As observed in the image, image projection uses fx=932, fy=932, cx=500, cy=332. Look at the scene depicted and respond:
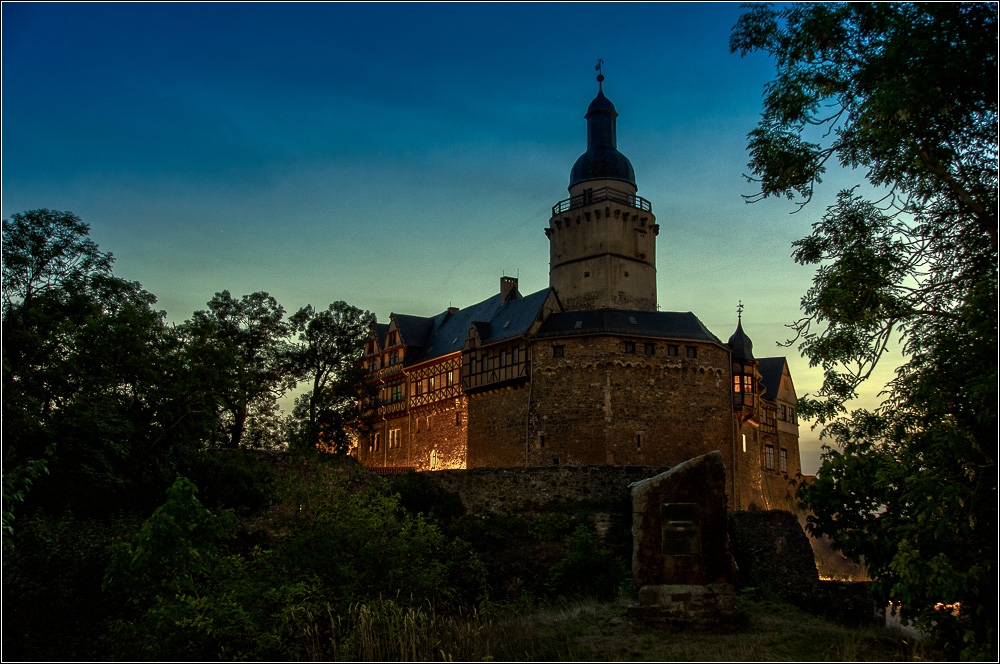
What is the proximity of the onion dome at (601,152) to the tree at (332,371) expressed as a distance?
41.6 feet

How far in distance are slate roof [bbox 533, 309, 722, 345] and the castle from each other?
8 cm

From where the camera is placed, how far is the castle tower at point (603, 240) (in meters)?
41.6

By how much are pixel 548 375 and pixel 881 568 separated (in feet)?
79.7

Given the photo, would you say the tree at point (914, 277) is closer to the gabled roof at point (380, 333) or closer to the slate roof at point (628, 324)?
the slate roof at point (628, 324)

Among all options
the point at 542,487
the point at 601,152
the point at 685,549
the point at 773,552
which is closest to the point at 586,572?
the point at 542,487

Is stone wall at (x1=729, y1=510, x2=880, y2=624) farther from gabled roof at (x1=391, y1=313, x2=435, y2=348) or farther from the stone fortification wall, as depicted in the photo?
gabled roof at (x1=391, y1=313, x2=435, y2=348)

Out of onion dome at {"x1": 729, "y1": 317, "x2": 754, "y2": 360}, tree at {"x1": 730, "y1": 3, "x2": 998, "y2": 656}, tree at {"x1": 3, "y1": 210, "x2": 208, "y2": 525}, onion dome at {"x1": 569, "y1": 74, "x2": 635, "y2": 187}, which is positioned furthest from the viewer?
onion dome at {"x1": 569, "y1": 74, "x2": 635, "y2": 187}

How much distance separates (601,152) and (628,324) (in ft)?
34.0

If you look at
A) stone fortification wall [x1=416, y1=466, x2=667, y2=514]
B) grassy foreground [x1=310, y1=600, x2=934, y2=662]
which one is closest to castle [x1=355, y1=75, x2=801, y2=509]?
stone fortification wall [x1=416, y1=466, x2=667, y2=514]

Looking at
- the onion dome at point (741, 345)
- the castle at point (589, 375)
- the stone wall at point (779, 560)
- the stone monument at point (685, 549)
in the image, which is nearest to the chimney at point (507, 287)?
the castle at point (589, 375)

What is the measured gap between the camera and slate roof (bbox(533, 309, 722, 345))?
37.4m

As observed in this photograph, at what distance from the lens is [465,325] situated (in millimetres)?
45281

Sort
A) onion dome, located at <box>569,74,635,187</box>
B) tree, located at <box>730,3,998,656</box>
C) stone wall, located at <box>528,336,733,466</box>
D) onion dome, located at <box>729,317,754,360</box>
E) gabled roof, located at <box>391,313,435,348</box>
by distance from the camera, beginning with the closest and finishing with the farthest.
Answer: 1. tree, located at <box>730,3,998,656</box>
2. stone wall, located at <box>528,336,733,466</box>
3. onion dome, located at <box>729,317,754,360</box>
4. onion dome, located at <box>569,74,635,187</box>
5. gabled roof, located at <box>391,313,435,348</box>

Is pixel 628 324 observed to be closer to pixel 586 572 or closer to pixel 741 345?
pixel 741 345
